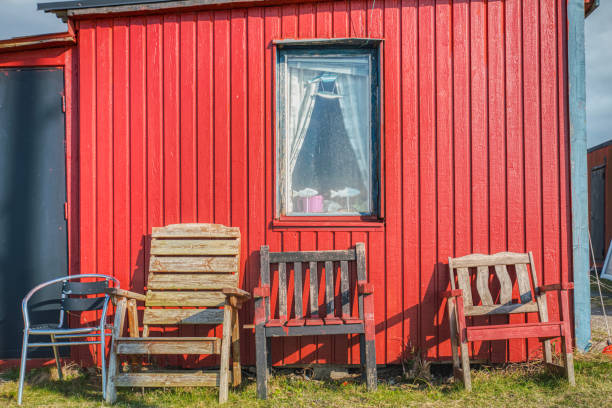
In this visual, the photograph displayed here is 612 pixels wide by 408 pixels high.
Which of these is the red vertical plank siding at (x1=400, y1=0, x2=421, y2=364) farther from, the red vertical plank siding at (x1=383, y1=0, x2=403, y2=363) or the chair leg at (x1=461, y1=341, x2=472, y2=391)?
the chair leg at (x1=461, y1=341, x2=472, y2=391)

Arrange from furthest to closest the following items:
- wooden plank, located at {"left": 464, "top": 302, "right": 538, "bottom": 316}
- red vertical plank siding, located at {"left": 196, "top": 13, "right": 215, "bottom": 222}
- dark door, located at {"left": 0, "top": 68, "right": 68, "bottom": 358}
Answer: dark door, located at {"left": 0, "top": 68, "right": 68, "bottom": 358} < red vertical plank siding, located at {"left": 196, "top": 13, "right": 215, "bottom": 222} < wooden plank, located at {"left": 464, "top": 302, "right": 538, "bottom": 316}

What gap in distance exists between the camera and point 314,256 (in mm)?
3711

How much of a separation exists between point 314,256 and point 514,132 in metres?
2.01

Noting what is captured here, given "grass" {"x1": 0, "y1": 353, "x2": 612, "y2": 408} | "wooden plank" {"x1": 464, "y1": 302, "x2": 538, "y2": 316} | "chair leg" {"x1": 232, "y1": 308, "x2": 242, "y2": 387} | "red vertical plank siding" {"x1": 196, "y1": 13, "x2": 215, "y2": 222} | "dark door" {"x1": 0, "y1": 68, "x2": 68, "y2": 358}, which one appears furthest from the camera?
"dark door" {"x1": 0, "y1": 68, "x2": 68, "y2": 358}

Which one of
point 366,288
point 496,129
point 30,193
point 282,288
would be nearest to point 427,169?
point 496,129

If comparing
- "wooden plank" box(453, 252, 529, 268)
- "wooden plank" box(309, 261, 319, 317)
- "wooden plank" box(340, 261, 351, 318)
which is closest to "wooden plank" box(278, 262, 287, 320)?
"wooden plank" box(309, 261, 319, 317)

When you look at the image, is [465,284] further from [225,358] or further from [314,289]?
[225,358]

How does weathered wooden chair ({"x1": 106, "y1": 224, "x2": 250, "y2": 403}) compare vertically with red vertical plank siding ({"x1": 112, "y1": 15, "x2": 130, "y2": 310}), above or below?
below

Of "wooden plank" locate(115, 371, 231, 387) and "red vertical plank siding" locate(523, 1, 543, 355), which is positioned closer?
"wooden plank" locate(115, 371, 231, 387)

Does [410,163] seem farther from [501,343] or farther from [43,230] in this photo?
[43,230]

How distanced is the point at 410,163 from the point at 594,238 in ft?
30.1

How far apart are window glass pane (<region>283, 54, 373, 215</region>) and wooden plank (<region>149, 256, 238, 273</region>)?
2.25ft

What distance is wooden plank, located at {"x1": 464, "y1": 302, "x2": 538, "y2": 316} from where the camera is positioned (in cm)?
361

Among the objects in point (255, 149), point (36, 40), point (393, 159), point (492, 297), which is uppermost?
point (36, 40)
